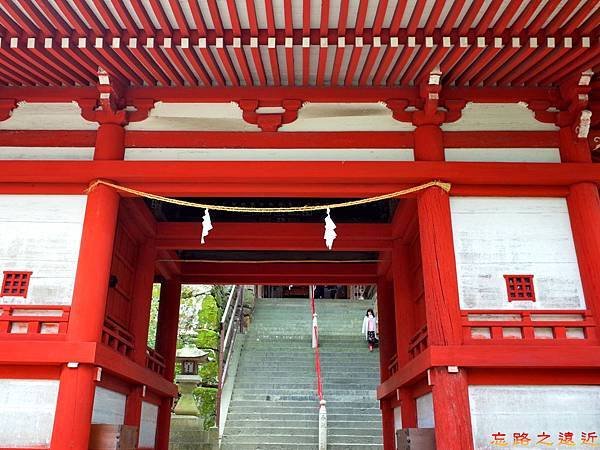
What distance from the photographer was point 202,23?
15.9 feet

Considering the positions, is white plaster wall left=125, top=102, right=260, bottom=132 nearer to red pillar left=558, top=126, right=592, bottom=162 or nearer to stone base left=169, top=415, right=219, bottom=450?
red pillar left=558, top=126, right=592, bottom=162

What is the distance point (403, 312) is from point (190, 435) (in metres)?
4.83

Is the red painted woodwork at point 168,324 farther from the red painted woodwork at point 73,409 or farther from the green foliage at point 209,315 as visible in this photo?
the green foliage at point 209,315

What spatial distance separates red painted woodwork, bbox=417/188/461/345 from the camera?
5008 mm

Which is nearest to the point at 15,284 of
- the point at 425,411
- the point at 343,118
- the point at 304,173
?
the point at 304,173

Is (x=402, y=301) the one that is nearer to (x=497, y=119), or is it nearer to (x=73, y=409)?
(x=497, y=119)

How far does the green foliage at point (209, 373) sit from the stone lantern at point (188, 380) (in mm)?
1569

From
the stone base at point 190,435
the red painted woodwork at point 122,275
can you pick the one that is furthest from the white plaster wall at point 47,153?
the stone base at point 190,435

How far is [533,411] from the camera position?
484cm

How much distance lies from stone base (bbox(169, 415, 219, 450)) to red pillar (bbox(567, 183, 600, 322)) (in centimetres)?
680

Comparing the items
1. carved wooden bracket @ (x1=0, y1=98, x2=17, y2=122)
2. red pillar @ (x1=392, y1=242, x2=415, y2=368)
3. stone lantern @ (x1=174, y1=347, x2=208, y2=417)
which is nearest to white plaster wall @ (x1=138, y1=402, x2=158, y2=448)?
stone lantern @ (x1=174, y1=347, x2=208, y2=417)

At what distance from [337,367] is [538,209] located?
8.43 m

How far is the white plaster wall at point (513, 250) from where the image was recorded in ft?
17.2

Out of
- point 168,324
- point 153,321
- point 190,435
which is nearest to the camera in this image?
point 168,324
